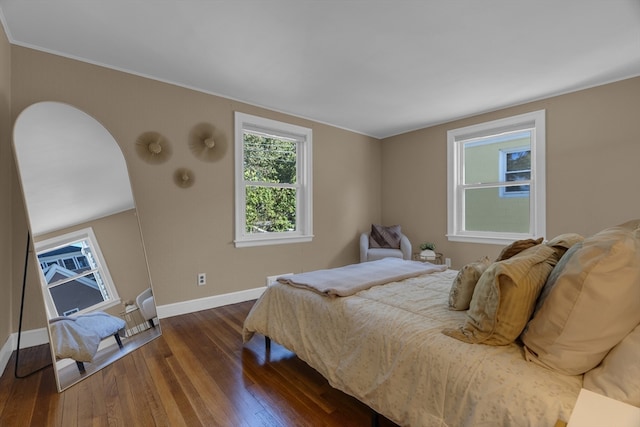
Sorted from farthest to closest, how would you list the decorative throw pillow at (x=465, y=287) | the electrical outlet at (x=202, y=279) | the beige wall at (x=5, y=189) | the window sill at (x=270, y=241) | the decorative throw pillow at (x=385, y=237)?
the decorative throw pillow at (x=385, y=237) → the window sill at (x=270, y=241) → the electrical outlet at (x=202, y=279) → the beige wall at (x=5, y=189) → the decorative throw pillow at (x=465, y=287)

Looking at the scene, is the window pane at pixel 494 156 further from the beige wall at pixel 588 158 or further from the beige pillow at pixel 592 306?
the beige pillow at pixel 592 306

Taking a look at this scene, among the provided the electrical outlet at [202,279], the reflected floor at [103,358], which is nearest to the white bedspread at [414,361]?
the reflected floor at [103,358]

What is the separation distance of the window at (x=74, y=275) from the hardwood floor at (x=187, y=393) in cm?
46

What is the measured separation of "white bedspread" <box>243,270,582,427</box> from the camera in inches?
37.9

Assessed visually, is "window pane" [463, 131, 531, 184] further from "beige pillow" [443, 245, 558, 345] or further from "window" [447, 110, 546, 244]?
"beige pillow" [443, 245, 558, 345]

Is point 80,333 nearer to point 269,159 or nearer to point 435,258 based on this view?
point 269,159

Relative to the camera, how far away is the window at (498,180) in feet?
11.7

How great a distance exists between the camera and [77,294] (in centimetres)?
205

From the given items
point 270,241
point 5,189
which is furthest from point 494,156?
point 5,189

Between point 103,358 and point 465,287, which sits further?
point 103,358

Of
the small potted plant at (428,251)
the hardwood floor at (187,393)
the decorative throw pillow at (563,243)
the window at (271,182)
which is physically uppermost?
the window at (271,182)

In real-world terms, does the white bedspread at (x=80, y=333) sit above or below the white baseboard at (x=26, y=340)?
above

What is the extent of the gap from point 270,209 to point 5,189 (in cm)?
243

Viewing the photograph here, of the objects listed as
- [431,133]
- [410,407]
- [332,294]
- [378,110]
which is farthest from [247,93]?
[410,407]
